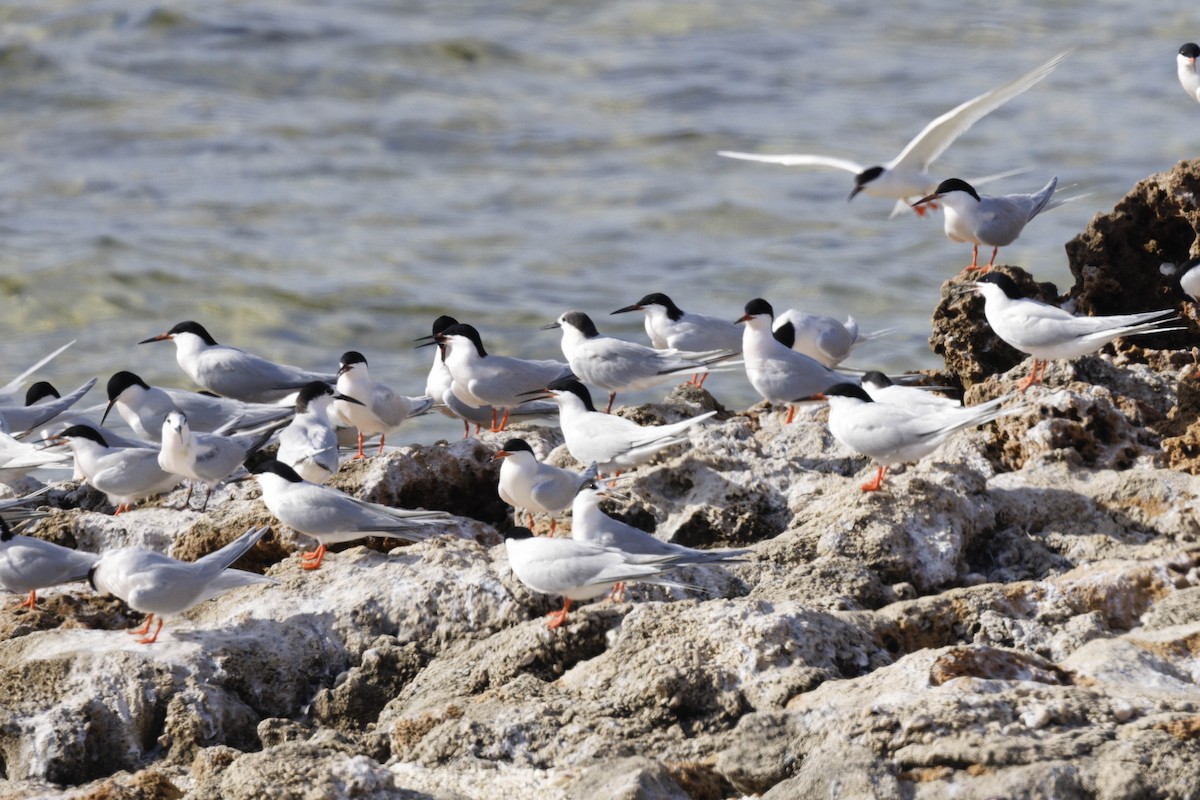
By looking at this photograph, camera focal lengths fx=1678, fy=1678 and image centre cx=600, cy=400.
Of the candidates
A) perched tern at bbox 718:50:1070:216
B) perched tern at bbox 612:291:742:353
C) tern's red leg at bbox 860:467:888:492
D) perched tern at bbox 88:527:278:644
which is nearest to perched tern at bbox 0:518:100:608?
perched tern at bbox 88:527:278:644

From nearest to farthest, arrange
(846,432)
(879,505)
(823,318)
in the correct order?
(879,505), (846,432), (823,318)

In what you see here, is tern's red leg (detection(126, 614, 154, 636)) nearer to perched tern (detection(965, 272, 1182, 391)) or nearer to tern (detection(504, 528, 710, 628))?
tern (detection(504, 528, 710, 628))

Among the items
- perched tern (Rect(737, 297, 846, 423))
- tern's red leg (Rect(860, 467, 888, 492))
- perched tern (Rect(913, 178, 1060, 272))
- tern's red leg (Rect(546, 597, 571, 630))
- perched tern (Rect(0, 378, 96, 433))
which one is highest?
perched tern (Rect(913, 178, 1060, 272))

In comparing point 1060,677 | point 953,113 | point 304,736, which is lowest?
point 304,736

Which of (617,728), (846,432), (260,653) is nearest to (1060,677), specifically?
(617,728)

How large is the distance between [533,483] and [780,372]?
1441 millimetres

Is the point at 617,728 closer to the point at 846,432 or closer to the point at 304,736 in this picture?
the point at 304,736

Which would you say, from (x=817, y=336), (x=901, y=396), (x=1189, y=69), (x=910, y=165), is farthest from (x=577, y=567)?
(x=1189, y=69)

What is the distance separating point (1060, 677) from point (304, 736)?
2031 mm

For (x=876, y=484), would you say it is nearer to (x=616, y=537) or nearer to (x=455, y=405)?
(x=616, y=537)

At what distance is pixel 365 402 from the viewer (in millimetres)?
7727

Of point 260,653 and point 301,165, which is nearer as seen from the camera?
point 260,653

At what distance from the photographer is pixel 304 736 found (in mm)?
4637

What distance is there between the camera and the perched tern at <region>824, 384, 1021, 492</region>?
5.73 m
